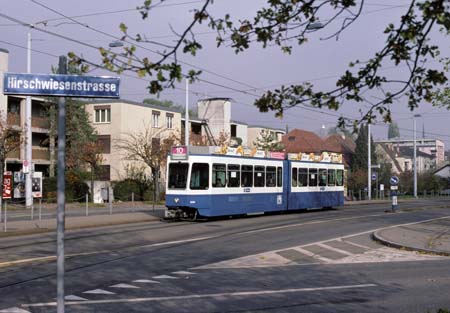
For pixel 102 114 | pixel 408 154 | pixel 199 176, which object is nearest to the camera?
pixel 199 176

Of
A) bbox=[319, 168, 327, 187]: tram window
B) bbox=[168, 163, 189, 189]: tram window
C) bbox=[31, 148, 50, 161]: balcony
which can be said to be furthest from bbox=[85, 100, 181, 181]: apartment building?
bbox=[168, 163, 189, 189]: tram window

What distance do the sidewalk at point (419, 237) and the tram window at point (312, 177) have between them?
9.88 meters

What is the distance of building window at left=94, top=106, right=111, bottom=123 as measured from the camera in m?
59.0

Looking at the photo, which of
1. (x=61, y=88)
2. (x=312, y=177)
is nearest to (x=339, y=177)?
(x=312, y=177)

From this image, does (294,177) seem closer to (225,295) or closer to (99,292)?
(225,295)

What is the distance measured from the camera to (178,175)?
25.1 meters

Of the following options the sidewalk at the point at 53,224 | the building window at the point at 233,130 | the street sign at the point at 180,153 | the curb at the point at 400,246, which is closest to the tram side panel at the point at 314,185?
the sidewalk at the point at 53,224

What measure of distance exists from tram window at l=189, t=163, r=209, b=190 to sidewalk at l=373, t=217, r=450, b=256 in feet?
25.7

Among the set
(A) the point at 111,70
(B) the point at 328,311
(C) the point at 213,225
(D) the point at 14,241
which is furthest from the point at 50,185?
(A) the point at 111,70

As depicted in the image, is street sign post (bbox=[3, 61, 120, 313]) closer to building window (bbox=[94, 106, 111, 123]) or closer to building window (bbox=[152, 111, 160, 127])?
building window (bbox=[94, 106, 111, 123])

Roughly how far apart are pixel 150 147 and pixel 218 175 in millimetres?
27138

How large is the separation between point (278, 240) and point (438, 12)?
14857 millimetres

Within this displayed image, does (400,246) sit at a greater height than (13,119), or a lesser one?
lesser

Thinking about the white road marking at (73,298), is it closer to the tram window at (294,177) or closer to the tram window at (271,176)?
the tram window at (271,176)
